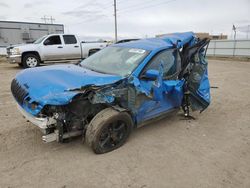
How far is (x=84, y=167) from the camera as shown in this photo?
3.01 m

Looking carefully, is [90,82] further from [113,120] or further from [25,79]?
[25,79]

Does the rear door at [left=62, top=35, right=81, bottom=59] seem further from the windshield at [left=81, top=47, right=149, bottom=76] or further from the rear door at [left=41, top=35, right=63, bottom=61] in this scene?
the windshield at [left=81, top=47, right=149, bottom=76]

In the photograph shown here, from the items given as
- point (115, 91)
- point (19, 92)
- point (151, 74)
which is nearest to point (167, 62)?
point (151, 74)

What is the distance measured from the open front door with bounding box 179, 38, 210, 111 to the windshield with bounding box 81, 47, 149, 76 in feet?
3.77

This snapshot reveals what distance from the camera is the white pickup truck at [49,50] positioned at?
451 inches

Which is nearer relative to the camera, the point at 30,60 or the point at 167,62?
the point at 167,62

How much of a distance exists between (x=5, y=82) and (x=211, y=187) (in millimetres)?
8373

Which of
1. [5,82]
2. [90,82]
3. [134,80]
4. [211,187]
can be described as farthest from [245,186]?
[5,82]

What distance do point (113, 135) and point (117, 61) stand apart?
139 cm

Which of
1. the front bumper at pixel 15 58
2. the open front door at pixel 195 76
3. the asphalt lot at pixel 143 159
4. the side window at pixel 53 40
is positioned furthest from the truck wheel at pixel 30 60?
the open front door at pixel 195 76

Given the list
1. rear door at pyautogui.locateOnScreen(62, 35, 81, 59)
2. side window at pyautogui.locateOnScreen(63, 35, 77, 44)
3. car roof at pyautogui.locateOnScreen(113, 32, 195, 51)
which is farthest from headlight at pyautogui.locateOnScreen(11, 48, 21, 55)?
car roof at pyautogui.locateOnScreen(113, 32, 195, 51)

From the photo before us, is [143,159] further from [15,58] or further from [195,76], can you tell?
[15,58]

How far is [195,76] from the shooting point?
4.48 meters

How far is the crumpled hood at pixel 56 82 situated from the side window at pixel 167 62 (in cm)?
89
